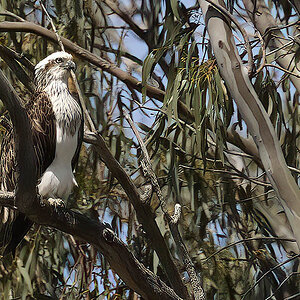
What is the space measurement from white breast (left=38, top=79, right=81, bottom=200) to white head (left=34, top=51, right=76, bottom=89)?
0.16 meters

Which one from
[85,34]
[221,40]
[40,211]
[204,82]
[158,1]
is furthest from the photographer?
[85,34]

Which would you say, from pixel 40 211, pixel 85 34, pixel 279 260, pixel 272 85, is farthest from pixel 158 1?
pixel 40 211

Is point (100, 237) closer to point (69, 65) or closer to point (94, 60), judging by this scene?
point (69, 65)

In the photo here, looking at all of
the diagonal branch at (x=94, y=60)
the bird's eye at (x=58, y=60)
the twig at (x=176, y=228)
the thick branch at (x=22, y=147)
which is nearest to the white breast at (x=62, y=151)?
the bird's eye at (x=58, y=60)

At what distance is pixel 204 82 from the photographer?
10.5 feet

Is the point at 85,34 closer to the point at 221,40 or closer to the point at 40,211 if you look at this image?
the point at 221,40

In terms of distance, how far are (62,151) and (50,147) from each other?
0.05 m

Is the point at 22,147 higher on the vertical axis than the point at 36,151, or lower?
lower

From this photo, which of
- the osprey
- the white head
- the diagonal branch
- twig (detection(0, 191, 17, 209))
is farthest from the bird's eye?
twig (detection(0, 191, 17, 209))

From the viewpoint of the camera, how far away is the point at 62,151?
300 cm

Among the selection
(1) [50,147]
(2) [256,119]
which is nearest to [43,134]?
(1) [50,147]

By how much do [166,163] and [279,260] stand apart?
772 millimetres

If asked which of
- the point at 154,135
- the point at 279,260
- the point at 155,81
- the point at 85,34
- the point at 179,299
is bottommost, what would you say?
the point at 179,299

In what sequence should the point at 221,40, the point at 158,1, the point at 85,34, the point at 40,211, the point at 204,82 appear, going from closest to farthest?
the point at 40,211 < the point at 221,40 < the point at 204,82 < the point at 158,1 < the point at 85,34
